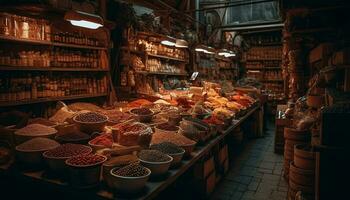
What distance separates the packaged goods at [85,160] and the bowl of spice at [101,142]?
345 millimetres

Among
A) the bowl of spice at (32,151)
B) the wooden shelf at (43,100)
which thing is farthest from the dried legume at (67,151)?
the wooden shelf at (43,100)

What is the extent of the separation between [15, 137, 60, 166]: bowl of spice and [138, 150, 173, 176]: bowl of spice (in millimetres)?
787

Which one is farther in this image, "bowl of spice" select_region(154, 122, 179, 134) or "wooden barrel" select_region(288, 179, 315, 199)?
"bowl of spice" select_region(154, 122, 179, 134)

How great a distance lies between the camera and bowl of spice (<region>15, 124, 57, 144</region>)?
2547 millimetres

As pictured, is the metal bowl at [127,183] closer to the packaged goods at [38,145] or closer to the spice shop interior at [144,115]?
the spice shop interior at [144,115]

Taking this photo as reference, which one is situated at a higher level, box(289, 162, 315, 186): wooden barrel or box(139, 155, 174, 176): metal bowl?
box(139, 155, 174, 176): metal bowl

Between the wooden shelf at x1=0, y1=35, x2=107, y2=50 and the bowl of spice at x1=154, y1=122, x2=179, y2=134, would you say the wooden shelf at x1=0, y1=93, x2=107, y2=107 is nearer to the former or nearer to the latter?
the wooden shelf at x1=0, y1=35, x2=107, y2=50

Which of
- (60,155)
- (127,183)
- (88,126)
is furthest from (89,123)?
(127,183)

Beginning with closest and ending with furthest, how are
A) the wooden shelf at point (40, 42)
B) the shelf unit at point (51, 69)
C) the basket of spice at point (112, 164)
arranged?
the basket of spice at point (112, 164)
the wooden shelf at point (40, 42)
the shelf unit at point (51, 69)

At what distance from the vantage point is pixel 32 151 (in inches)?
89.4

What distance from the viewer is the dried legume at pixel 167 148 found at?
8.42 ft

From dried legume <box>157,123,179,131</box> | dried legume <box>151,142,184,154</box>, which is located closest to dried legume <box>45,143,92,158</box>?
dried legume <box>151,142,184,154</box>

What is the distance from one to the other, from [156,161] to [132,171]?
0.94ft

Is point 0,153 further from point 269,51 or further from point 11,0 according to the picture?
point 269,51
